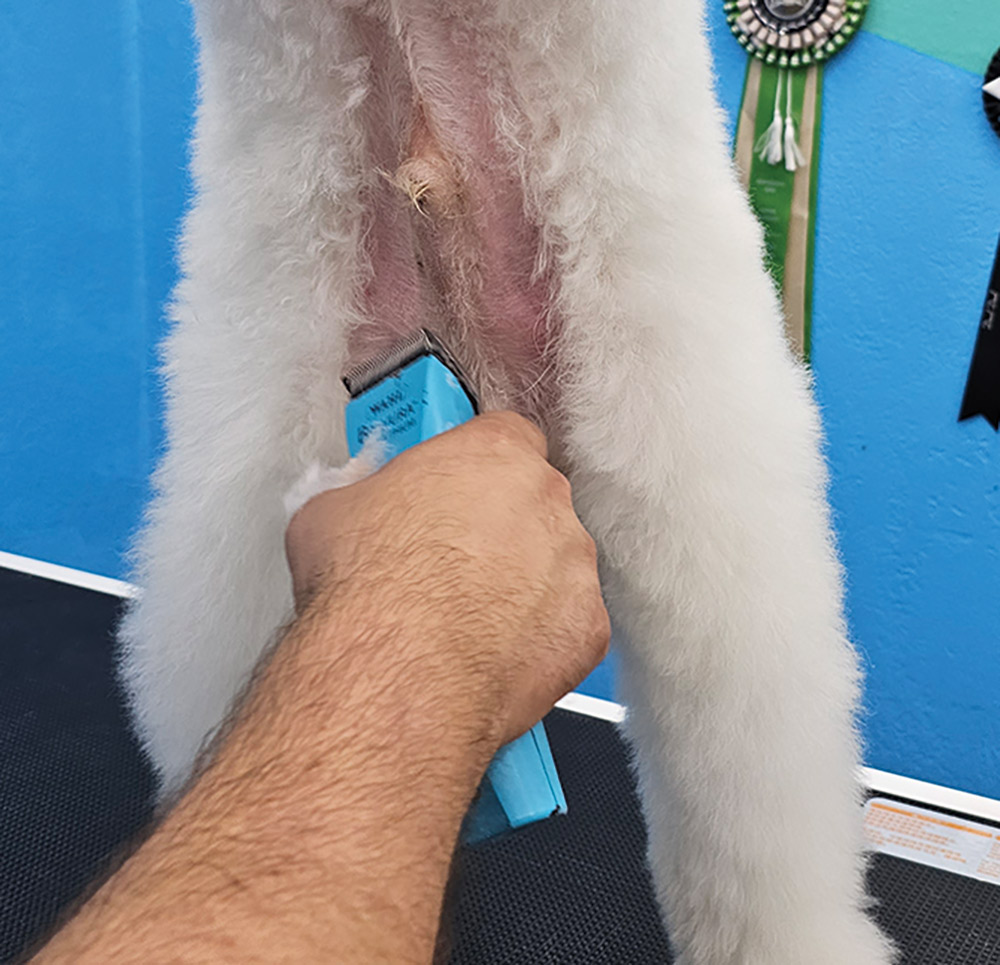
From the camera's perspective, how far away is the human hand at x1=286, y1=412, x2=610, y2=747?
1.23 ft

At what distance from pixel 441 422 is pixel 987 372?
2.98 feet

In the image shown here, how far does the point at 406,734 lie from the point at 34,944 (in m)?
0.14

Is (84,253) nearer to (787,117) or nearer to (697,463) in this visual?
(787,117)

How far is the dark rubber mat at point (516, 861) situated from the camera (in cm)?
80

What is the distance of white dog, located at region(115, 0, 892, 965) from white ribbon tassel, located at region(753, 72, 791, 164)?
0.60 meters

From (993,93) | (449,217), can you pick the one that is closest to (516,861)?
(449,217)

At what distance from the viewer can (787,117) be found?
3.54 feet

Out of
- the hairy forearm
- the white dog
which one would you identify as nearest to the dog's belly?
the white dog

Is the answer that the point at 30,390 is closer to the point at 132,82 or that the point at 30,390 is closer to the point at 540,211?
the point at 132,82

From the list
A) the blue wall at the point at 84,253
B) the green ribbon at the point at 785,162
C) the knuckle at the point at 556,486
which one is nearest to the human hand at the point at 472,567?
the knuckle at the point at 556,486

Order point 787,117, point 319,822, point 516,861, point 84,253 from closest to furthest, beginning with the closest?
point 319,822 < point 516,861 < point 787,117 < point 84,253

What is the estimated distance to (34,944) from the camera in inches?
11.6

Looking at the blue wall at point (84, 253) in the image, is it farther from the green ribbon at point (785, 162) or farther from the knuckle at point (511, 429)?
the knuckle at point (511, 429)

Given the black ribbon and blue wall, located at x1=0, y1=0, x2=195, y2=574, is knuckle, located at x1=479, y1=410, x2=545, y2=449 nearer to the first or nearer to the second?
the black ribbon
